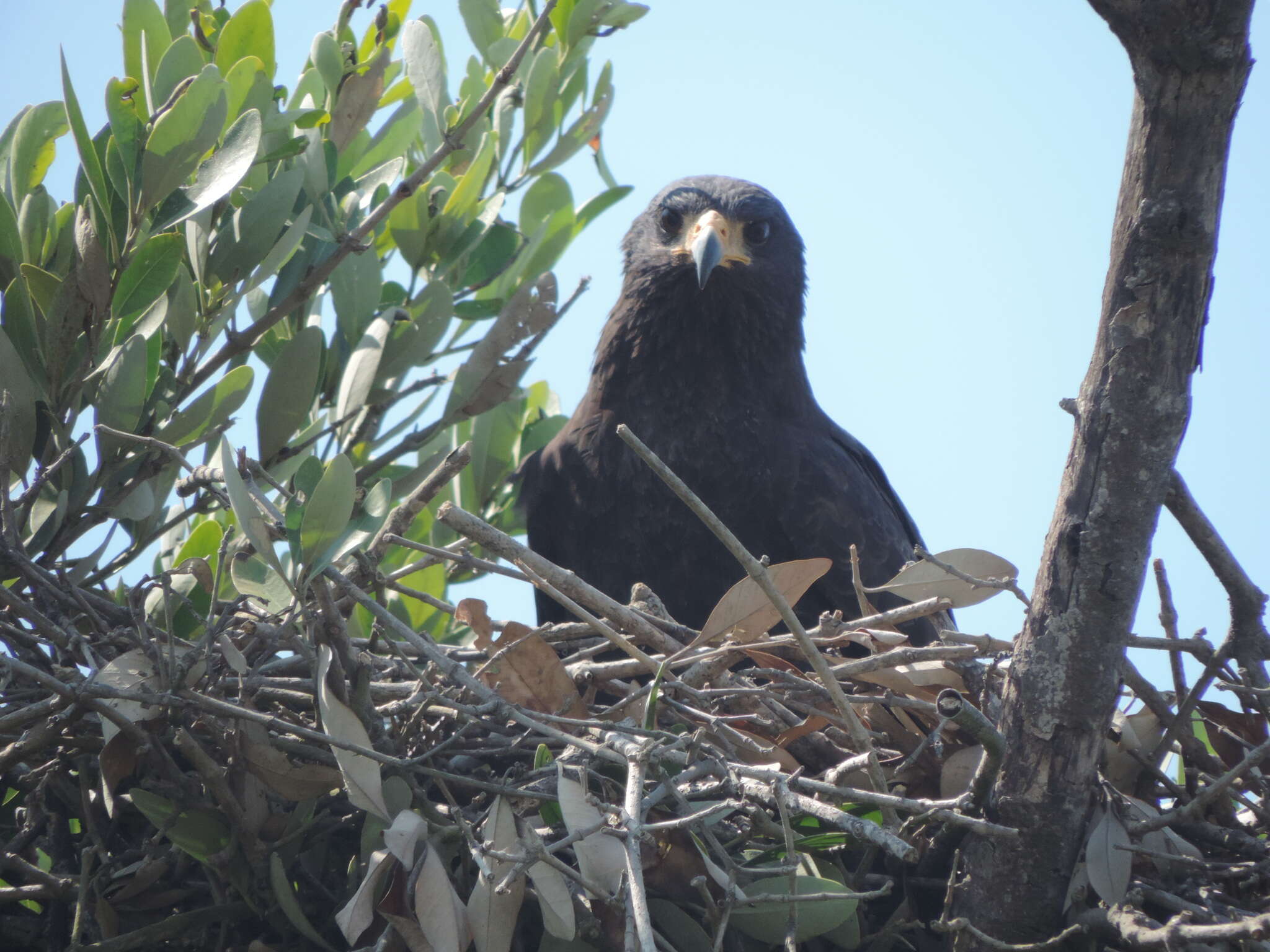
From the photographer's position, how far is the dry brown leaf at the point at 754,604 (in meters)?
2.36


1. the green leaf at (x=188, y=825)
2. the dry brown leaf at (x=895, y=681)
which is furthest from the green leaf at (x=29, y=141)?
the dry brown leaf at (x=895, y=681)

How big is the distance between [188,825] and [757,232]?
3.09m

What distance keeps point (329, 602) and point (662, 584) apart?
75.7 inches

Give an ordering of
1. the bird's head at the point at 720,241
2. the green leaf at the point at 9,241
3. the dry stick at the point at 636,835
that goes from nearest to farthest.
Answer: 1. the dry stick at the point at 636,835
2. the green leaf at the point at 9,241
3. the bird's head at the point at 720,241

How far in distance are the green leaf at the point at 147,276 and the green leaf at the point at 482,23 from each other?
1599 mm

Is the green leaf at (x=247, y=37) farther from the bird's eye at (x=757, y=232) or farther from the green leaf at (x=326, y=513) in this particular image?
the bird's eye at (x=757, y=232)

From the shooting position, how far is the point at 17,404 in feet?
8.38

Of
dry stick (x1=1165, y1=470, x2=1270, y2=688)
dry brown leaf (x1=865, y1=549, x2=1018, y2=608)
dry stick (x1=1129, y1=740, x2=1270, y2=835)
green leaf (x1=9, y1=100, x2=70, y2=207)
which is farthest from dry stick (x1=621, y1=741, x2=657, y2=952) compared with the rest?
green leaf (x1=9, y1=100, x2=70, y2=207)

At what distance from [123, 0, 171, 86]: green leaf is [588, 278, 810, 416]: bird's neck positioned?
1830mm

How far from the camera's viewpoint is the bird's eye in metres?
4.55

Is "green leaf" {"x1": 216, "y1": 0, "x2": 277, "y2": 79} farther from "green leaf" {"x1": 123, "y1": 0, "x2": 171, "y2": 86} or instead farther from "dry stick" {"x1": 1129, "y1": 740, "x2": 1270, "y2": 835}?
"dry stick" {"x1": 1129, "y1": 740, "x2": 1270, "y2": 835}

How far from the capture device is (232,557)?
244 cm

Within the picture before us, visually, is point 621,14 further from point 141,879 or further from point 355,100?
point 141,879

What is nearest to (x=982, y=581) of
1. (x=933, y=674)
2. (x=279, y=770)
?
(x=933, y=674)
